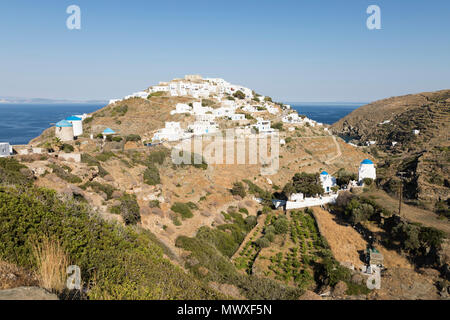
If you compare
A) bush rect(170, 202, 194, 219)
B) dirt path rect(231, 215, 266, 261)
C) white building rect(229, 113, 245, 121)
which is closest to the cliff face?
dirt path rect(231, 215, 266, 261)

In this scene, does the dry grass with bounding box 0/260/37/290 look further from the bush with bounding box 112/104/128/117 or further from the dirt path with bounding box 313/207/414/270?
the bush with bounding box 112/104/128/117

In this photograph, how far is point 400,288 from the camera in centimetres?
1445

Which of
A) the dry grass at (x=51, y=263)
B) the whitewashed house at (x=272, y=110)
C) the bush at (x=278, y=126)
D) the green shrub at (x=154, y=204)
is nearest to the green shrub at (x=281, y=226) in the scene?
the green shrub at (x=154, y=204)

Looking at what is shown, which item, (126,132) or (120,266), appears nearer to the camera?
(120,266)

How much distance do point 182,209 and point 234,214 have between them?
206 inches

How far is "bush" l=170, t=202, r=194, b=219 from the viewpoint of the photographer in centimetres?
2110

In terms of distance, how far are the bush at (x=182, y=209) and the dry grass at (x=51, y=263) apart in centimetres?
1463

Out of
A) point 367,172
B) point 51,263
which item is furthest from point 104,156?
point 367,172

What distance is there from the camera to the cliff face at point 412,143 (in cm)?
2897

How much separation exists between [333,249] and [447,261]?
5.96m

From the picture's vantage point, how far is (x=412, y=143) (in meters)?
58.9
